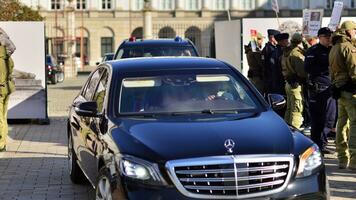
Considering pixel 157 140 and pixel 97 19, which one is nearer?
pixel 157 140

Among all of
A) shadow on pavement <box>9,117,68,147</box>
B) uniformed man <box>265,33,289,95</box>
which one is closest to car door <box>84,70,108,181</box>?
shadow on pavement <box>9,117,68,147</box>

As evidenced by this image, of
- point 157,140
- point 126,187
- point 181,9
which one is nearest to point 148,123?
point 157,140

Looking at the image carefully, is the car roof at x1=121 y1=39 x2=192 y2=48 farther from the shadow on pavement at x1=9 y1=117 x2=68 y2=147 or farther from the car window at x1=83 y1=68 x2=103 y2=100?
the car window at x1=83 y1=68 x2=103 y2=100

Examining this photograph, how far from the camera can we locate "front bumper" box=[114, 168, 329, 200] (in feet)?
16.4

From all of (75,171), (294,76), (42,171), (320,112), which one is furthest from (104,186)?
(294,76)

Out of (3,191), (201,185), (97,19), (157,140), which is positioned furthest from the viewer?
(97,19)

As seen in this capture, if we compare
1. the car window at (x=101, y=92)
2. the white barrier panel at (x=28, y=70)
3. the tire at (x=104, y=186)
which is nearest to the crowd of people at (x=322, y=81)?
the car window at (x=101, y=92)

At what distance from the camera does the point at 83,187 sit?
8.26 m

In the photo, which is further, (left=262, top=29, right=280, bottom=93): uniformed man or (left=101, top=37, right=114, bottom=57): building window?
(left=101, top=37, right=114, bottom=57): building window

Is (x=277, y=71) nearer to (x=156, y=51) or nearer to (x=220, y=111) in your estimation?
(x=156, y=51)

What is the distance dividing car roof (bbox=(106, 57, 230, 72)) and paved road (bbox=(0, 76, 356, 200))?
1.75 meters

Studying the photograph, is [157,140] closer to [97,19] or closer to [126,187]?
[126,187]

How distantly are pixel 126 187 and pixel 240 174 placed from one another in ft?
2.93

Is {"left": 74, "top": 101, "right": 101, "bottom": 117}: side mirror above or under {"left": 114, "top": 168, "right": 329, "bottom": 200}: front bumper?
above
